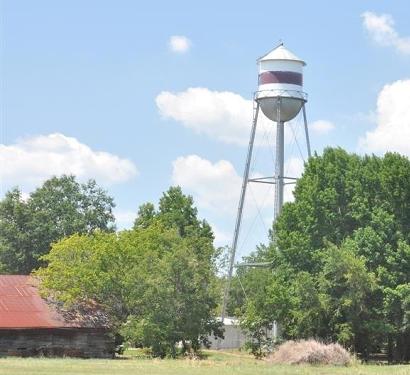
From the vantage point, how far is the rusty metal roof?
62.4 m

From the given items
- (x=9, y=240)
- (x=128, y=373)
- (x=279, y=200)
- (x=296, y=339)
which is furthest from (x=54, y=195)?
(x=128, y=373)

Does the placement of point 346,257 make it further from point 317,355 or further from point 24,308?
point 24,308

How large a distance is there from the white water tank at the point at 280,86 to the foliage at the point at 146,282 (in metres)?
12.7

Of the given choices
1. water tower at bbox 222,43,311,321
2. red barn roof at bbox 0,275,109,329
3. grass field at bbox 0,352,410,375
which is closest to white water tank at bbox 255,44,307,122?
water tower at bbox 222,43,311,321

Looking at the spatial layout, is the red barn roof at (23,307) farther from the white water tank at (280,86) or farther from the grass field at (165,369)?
the white water tank at (280,86)

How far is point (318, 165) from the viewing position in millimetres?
70500

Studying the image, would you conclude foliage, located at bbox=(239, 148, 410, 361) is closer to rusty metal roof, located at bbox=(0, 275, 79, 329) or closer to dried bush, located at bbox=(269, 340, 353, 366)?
dried bush, located at bbox=(269, 340, 353, 366)

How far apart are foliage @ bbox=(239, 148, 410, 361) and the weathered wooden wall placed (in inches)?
438

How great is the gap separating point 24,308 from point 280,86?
26.7 m

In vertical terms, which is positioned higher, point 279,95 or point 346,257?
point 279,95

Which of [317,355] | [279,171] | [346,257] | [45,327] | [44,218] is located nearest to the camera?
[317,355]

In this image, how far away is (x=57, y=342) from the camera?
6384cm

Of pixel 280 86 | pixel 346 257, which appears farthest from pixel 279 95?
pixel 346 257

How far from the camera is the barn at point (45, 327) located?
62.4m
